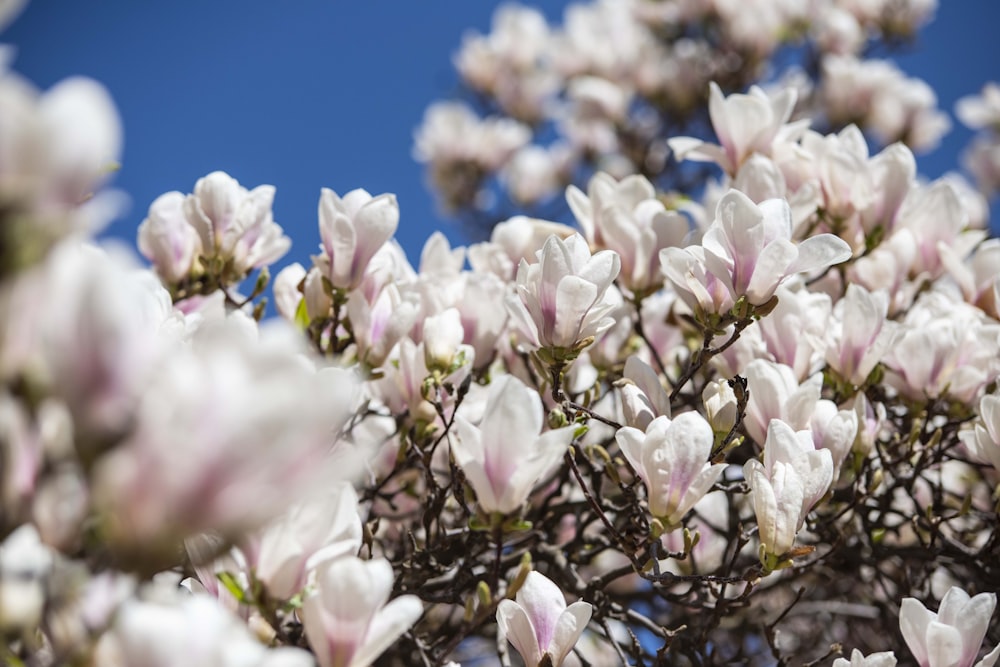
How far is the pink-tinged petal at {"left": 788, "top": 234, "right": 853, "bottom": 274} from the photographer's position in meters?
1.12

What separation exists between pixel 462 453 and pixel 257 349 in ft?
1.36

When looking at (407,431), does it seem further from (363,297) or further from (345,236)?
(345,236)

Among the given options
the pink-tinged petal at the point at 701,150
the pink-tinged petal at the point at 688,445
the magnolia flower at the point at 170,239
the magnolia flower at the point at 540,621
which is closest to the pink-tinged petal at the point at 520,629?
the magnolia flower at the point at 540,621

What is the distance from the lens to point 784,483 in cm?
105

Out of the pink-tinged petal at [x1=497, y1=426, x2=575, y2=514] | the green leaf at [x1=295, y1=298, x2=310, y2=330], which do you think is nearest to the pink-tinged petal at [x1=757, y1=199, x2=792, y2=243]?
the pink-tinged petal at [x1=497, y1=426, x2=575, y2=514]

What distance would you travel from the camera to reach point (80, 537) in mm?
641

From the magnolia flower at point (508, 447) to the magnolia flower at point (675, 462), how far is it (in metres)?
0.19

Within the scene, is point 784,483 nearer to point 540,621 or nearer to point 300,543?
point 540,621

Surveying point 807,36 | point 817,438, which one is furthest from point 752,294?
point 807,36

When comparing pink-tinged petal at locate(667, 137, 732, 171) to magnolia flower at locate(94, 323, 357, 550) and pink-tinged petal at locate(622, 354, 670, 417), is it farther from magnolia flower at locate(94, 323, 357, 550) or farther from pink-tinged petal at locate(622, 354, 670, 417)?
magnolia flower at locate(94, 323, 357, 550)

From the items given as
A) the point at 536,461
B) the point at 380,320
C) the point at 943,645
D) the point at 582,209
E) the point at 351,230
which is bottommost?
the point at 943,645

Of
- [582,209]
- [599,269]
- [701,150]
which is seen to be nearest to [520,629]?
[599,269]

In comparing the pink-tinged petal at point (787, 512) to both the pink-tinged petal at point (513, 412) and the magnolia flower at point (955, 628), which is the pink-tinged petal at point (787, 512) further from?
the pink-tinged petal at point (513, 412)

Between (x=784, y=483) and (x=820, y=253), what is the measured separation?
322 millimetres
